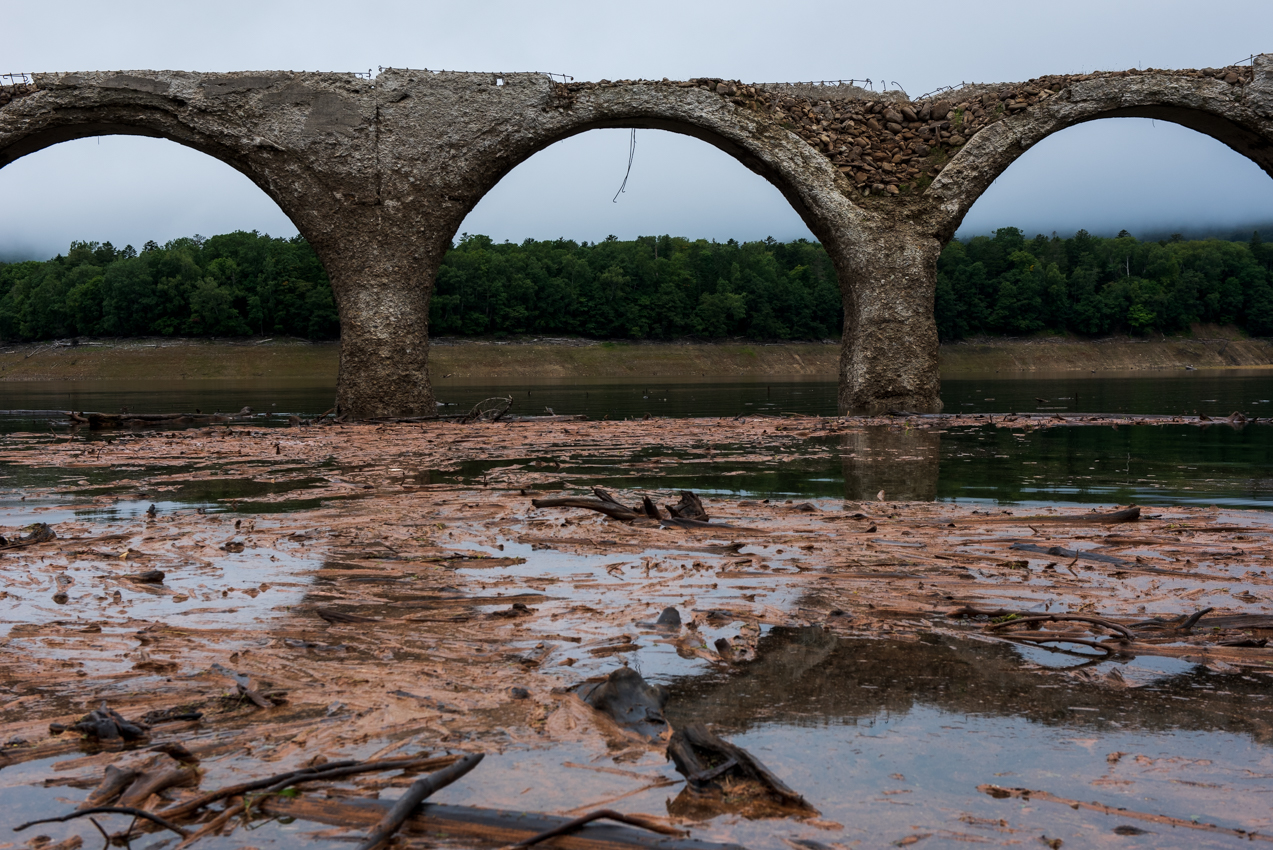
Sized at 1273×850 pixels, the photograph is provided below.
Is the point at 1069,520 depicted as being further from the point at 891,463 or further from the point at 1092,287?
the point at 1092,287

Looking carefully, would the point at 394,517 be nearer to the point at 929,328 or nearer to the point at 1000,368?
the point at 929,328

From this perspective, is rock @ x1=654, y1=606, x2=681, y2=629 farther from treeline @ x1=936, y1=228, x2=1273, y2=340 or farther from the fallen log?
treeline @ x1=936, y1=228, x2=1273, y2=340

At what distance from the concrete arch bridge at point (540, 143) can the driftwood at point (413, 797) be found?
37.9 ft

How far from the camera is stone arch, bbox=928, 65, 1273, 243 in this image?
549 inches

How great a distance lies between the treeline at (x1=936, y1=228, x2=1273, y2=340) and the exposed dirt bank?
7878mm

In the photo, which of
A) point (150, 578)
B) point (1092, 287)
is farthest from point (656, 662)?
point (1092, 287)

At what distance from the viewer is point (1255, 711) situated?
7.43 feet

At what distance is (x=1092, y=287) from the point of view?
80312 millimetres

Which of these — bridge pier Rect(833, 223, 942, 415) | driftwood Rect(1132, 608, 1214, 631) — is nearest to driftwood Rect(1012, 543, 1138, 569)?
driftwood Rect(1132, 608, 1214, 631)

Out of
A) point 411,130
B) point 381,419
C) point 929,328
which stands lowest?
point 381,419

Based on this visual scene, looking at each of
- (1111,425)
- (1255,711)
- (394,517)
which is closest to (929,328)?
(1111,425)

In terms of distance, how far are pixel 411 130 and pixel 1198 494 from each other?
10091 millimetres

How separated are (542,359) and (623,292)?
1776 centimetres

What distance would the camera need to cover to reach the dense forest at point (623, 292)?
6438 centimetres
